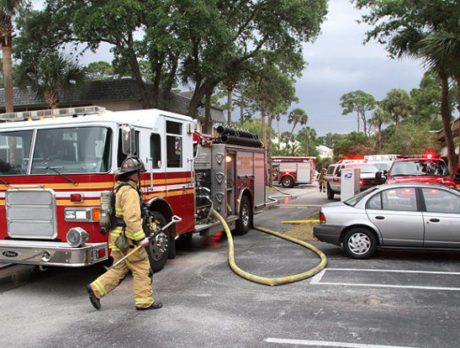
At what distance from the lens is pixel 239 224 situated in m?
10.9

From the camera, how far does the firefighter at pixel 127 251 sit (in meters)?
5.15

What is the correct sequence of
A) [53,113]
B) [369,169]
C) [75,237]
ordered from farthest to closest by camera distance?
[369,169] < [53,113] < [75,237]

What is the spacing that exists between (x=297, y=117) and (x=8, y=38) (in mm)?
75777

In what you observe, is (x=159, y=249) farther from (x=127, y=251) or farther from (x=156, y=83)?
(x=156, y=83)

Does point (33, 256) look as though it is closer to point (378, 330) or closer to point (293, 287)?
point (293, 287)

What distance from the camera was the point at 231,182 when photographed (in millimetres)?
10398

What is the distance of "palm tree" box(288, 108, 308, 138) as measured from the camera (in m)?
85.7

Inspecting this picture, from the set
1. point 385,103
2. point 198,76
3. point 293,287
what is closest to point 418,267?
point 293,287

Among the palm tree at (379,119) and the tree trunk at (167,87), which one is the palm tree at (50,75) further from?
the palm tree at (379,119)

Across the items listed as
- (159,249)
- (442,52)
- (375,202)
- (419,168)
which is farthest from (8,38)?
(419,168)

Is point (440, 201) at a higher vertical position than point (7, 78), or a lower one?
lower

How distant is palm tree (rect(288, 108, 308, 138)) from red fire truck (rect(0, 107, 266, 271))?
79707 mm

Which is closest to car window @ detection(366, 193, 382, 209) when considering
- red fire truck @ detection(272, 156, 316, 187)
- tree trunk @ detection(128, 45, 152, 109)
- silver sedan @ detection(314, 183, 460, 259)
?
silver sedan @ detection(314, 183, 460, 259)

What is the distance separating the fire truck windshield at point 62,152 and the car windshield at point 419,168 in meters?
9.96
